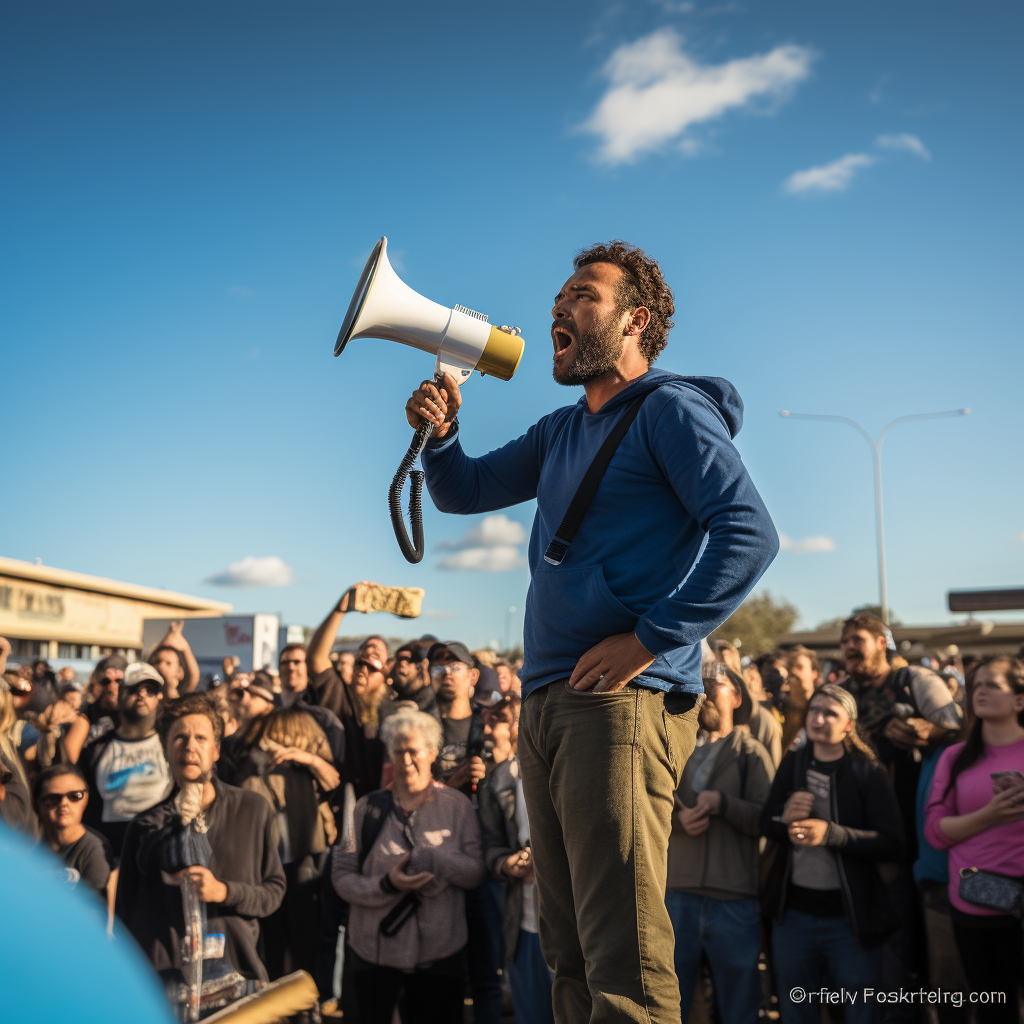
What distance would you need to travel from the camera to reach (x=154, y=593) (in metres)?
45.2

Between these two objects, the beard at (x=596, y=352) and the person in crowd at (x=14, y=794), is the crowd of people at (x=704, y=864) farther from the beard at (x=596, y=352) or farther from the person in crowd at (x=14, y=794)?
the beard at (x=596, y=352)

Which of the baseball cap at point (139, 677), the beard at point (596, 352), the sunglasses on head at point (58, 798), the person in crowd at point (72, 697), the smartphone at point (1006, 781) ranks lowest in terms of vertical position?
the sunglasses on head at point (58, 798)

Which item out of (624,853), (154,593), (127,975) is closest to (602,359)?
(624,853)

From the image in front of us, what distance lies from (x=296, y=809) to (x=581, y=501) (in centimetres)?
407

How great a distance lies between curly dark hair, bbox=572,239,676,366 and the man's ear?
0.01m

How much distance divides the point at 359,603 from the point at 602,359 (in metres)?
4.12

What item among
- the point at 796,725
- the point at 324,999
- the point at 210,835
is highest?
the point at 796,725

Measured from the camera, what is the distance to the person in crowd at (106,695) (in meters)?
6.85

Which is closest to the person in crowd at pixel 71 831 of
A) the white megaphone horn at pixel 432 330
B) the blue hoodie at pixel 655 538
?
the white megaphone horn at pixel 432 330

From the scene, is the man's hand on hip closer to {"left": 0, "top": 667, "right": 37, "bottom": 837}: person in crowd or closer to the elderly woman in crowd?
the elderly woman in crowd

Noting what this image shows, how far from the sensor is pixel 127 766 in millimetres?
5598

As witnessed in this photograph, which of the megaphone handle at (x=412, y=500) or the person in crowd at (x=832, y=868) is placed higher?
the megaphone handle at (x=412, y=500)

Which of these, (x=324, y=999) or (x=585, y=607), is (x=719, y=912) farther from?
(x=585, y=607)

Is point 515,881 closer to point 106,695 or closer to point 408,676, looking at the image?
point 408,676
